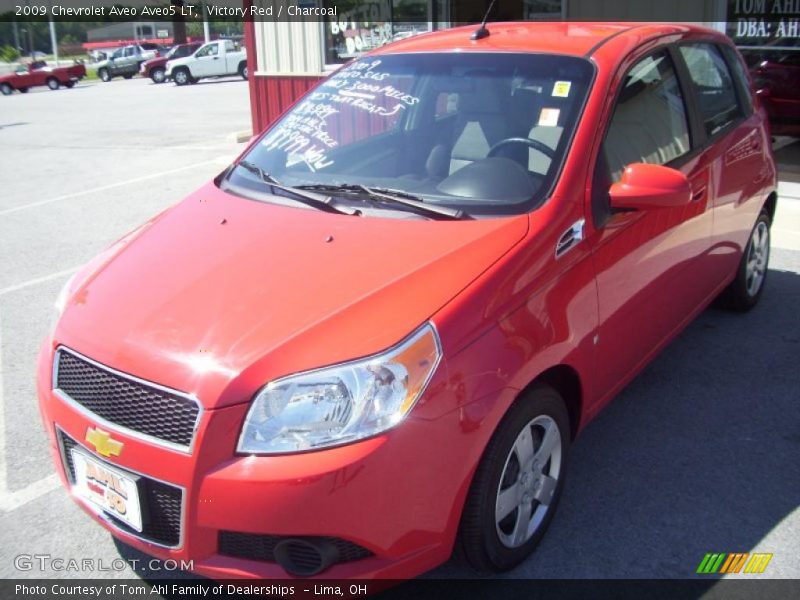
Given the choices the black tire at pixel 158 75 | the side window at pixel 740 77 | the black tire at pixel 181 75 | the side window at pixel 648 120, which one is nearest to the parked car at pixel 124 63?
the black tire at pixel 158 75

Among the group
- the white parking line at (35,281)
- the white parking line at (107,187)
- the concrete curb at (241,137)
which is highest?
the concrete curb at (241,137)

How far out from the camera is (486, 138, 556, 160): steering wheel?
2.97 m

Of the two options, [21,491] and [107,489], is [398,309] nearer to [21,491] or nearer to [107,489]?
[107,489]

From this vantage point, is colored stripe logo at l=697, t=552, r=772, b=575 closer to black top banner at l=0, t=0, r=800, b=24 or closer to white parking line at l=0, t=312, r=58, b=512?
white parking line at l=0, t=312, r=58, b=512

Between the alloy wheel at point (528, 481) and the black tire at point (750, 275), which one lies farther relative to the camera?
the black tire at point (750, 275)

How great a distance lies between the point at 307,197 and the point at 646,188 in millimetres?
1311

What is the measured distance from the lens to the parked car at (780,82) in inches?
331

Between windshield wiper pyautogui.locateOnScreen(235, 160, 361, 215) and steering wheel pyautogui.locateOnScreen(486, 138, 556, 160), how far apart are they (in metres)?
0.64

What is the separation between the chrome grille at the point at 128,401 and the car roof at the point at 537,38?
2.14 m

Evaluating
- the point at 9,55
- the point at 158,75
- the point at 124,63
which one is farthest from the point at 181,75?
the point at 9,55

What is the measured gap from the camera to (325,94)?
3812 millimetres

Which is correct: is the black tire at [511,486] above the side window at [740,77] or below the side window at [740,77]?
below

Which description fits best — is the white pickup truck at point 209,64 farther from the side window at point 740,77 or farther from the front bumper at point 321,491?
the front bumper at point 321,491

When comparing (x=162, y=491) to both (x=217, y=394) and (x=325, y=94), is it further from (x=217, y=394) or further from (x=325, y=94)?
(x=325, y=94)
